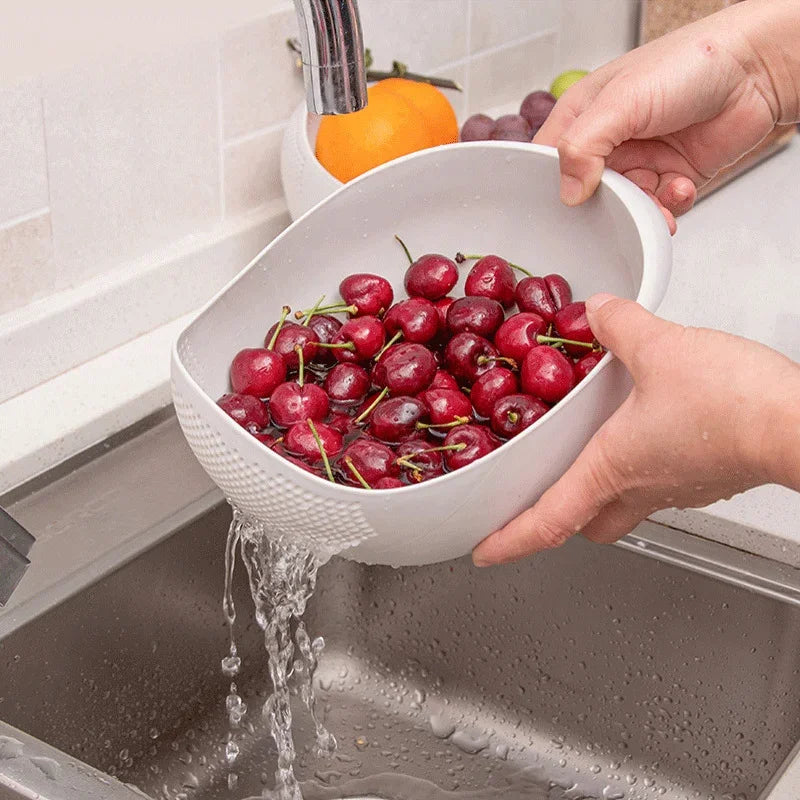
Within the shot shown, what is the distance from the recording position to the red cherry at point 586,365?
2.73ft

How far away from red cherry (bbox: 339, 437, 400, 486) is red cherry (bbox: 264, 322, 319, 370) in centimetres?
11

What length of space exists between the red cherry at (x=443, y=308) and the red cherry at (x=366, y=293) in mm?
38

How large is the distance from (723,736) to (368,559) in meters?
0.43

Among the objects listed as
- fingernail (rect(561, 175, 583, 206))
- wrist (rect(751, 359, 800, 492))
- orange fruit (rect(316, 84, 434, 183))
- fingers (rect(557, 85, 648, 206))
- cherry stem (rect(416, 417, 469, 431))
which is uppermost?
fingers (rect(557, 85, 648, 206))

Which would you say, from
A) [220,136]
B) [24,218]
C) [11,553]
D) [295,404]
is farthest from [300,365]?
[220,136]

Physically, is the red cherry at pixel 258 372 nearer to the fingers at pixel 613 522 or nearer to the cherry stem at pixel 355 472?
the cherry stem at pixel 355 472

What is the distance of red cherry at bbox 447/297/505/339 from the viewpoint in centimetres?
88

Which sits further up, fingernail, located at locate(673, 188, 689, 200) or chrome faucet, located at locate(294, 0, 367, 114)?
chrome faucet, located at locate(294, 0, 367, 114)

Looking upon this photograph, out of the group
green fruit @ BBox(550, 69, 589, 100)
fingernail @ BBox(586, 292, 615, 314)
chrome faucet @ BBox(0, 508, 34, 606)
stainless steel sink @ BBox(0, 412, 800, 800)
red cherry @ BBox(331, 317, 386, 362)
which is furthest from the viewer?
green fruit @ BBox(550, 69, 589, 100)

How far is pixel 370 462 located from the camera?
0.77 m

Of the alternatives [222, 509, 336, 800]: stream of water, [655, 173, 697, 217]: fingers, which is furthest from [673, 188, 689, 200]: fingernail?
[222, 509, 336, 800]: stream of water

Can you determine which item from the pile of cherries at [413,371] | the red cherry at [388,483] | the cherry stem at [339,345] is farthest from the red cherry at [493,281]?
the red cherry at [388,483]

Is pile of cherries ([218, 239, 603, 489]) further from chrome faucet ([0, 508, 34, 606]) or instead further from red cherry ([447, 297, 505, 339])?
chrome faucet ([0, 508, 34, 606])

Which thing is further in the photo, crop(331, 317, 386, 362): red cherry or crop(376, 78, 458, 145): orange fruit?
crop(376, 78, 458, 145): orange fruit
